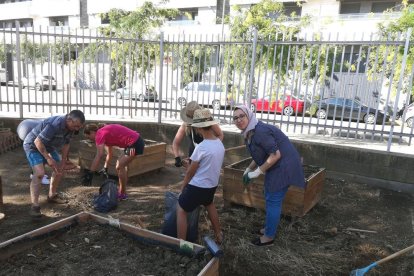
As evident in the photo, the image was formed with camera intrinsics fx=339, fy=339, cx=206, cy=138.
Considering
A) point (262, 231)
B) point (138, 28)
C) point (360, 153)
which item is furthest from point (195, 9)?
point (262, 231)

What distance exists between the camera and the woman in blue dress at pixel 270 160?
11.6ft

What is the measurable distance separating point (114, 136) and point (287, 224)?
261 cm

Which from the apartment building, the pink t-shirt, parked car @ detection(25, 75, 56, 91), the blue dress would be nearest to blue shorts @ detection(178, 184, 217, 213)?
the blue dress

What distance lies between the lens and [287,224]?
4383mm

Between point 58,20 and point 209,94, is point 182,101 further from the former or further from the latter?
point 58,20

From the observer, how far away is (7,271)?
8.61ft

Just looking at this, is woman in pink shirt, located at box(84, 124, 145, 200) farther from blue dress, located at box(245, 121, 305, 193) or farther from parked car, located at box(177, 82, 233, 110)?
parked car, located at box(177, 82, 233, 110)

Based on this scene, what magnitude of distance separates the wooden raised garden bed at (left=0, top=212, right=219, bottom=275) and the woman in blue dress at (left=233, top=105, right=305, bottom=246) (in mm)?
1200

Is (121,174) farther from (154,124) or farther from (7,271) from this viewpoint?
(154,124)

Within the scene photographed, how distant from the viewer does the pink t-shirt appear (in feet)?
15.1

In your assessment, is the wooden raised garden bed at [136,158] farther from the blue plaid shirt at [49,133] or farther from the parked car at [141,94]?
the parked car at [141,94]

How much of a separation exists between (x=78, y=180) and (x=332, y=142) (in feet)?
15.6

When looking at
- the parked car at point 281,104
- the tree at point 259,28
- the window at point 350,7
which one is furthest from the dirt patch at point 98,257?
the window at point 350,7

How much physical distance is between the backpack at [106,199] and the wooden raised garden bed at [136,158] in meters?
1.17
